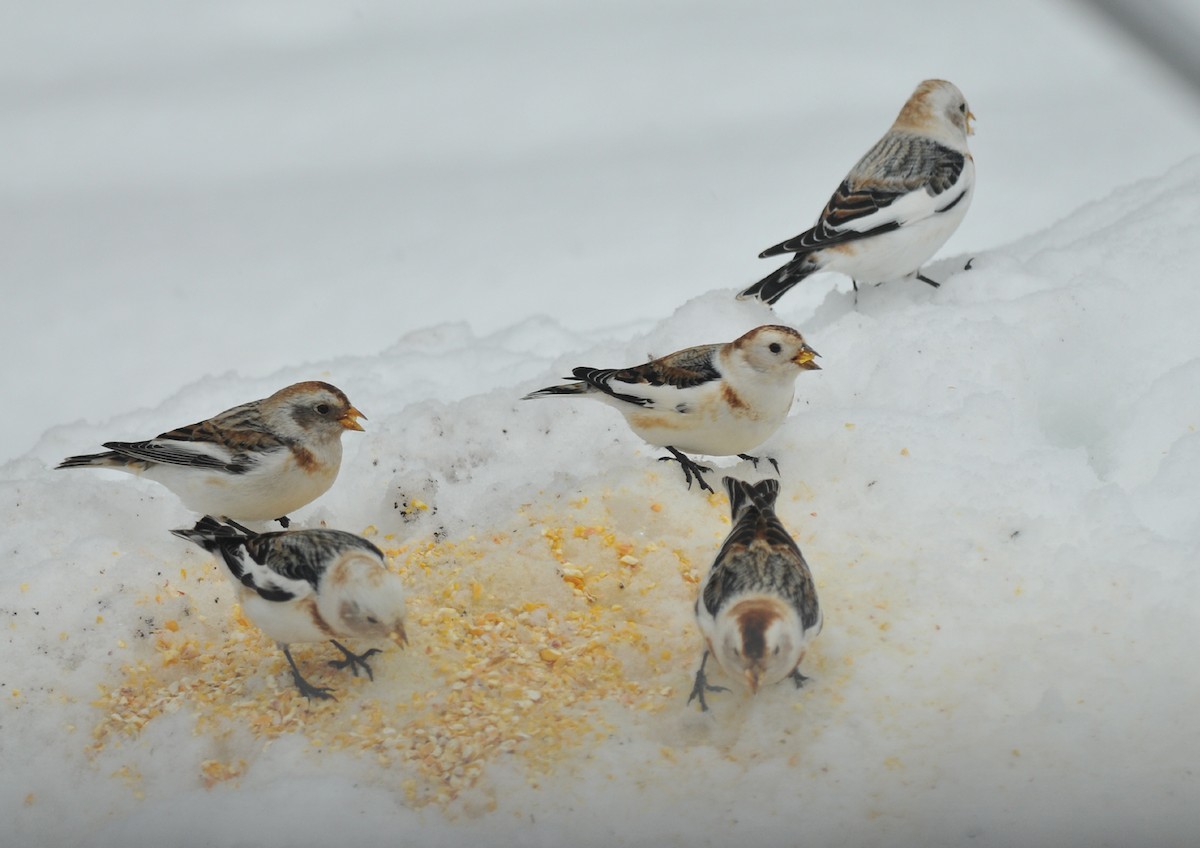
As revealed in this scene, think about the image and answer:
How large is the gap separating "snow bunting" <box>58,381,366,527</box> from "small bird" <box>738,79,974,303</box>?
193 centimetres

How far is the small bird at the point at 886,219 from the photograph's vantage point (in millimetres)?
4734

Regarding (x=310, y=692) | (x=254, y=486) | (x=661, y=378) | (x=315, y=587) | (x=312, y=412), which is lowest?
(x=310, y=692)

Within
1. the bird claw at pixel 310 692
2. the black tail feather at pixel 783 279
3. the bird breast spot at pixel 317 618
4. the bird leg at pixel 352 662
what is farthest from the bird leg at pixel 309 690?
the black tail feather at pixel 783 279

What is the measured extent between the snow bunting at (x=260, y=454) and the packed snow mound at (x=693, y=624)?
329 mm

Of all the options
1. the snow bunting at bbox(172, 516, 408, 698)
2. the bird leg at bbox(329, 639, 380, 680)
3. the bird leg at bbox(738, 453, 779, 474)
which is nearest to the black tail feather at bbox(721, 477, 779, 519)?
the bird leg at bbox(738, 453, 779, 474)

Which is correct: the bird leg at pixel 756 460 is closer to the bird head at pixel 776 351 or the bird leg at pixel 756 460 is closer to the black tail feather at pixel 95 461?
the bird head at pixel 776 351

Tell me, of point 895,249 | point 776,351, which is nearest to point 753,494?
point 776,351

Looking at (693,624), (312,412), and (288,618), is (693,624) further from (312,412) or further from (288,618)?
(312,412)

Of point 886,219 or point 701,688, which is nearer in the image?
point 701,688

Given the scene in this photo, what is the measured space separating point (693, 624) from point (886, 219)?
2082 mm

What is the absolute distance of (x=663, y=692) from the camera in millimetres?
3174

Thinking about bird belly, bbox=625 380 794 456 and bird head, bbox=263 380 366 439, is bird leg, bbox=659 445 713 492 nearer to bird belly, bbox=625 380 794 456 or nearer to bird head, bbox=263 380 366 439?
bird belly, bbox=625 380 794 456

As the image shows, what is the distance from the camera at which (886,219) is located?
472 centimetres

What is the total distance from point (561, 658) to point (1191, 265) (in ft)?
10.00
